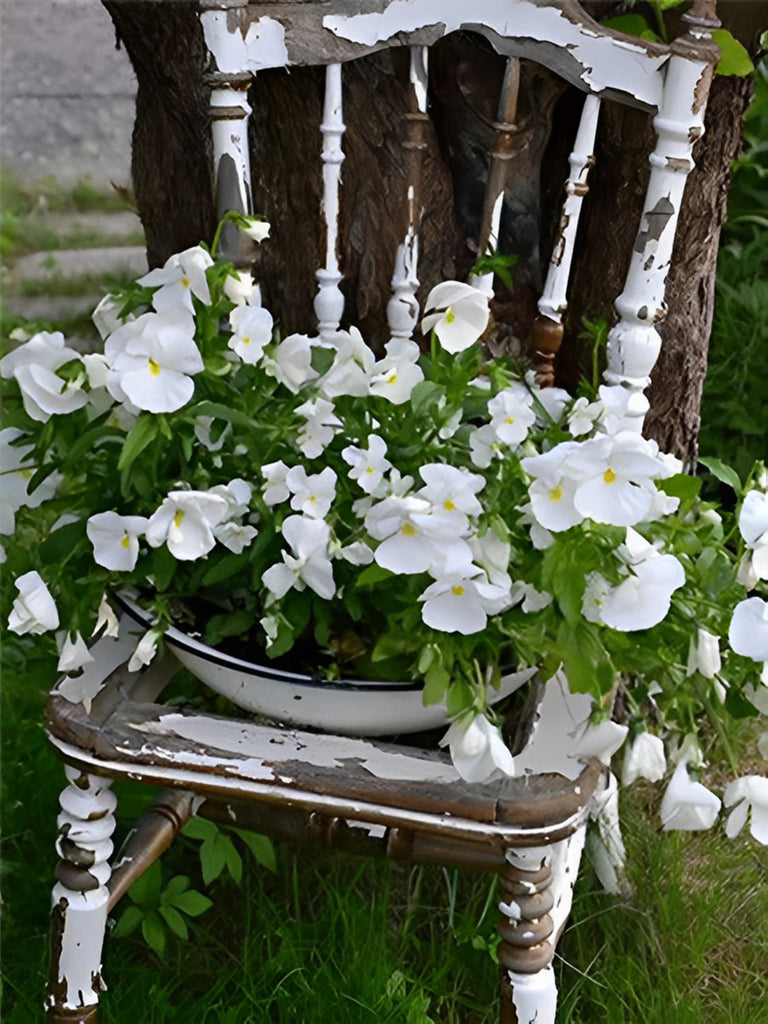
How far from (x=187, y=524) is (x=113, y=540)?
8 cm

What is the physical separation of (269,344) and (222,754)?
373 millimetres

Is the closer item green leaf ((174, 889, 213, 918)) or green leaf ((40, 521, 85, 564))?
green leaf ((40, 521, 85, 564))

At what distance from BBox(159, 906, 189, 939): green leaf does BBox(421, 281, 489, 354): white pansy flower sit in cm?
79

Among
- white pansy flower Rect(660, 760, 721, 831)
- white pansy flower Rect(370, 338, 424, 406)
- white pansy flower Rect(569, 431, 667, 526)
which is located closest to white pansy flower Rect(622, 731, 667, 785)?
white pansy flower Rect(660, 760, 721, 831)

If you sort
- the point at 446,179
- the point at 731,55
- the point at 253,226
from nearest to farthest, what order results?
the point at 253,226 → the point at 731,55 → the point at 446,179

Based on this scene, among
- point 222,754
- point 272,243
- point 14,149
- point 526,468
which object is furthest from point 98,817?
point 14,149

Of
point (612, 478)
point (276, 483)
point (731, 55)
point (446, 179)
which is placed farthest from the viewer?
point (446, 179)

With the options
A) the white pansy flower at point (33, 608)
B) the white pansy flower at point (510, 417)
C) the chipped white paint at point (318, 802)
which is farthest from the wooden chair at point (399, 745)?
the white pansy flower at point (510, 417)

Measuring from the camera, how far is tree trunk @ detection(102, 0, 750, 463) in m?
1.41

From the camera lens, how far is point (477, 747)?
3.34ft

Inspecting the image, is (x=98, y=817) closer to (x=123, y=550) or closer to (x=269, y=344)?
(x=123, y=550)

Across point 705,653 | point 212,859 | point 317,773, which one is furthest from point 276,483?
point 212,859

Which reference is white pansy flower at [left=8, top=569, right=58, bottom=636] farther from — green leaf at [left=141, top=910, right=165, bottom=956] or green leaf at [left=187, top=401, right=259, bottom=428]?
green leaf at [left=141, top=910, right=165, bottom=956]

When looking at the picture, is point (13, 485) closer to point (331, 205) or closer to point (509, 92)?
point (331, 205)
